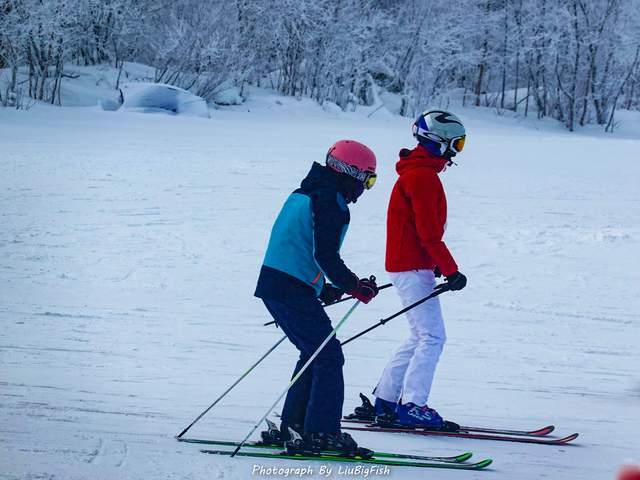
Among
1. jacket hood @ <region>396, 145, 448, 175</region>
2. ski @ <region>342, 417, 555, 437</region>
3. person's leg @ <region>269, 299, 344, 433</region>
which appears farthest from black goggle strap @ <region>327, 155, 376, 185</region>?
ski @ <region>342, 417, 555, 437</region>

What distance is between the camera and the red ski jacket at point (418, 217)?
4.50 meters

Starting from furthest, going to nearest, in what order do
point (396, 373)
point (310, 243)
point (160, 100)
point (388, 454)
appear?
point (160, 100) < point (396, 373) < point (388, 454) < point (310, 243)

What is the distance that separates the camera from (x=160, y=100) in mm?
23656

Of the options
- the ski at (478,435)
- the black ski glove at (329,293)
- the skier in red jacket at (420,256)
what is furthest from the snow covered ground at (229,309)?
the black ski glove at (329,293)

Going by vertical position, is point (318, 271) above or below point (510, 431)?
above

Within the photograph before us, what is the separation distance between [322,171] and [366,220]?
7.79 meters

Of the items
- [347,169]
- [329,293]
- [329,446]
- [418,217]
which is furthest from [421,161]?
[329,446]

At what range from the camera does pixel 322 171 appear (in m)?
4.02

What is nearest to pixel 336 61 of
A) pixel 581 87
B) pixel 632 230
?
pixel 581 87

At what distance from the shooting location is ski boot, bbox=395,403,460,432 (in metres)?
4.69

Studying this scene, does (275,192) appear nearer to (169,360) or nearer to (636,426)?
(169,360)

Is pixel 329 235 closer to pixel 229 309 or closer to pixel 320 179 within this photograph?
pixel 320 179

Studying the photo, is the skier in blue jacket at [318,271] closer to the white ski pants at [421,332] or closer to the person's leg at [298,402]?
the person's leg at [298,402]

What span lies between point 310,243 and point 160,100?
67.0 ft
